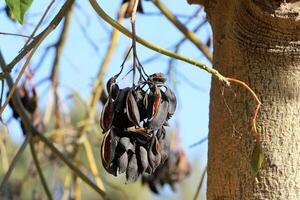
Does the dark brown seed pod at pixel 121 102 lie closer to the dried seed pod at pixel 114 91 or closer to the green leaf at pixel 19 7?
the dried seed pod at pixel 114 91

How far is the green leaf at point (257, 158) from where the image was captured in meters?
0.85

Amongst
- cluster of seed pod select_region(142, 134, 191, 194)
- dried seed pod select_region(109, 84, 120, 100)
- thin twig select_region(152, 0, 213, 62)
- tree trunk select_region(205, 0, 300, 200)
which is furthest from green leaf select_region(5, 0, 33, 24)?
cluster of seed pod select_region(142, 134, 191, 194)

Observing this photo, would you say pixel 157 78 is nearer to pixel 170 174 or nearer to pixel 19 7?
pixel 19 7

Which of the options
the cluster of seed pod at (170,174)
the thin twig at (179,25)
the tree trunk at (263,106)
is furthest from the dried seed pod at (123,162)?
the cluster of seed pod at (170,174)

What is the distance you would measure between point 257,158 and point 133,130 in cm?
14

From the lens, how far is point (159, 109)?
33.3 inches

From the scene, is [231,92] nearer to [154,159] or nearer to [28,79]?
[154,159]

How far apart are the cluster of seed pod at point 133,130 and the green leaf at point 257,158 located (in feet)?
0.33

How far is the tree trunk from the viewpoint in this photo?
90 centimetres

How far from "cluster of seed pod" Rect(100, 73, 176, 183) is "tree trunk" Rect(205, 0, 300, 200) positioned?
10cm

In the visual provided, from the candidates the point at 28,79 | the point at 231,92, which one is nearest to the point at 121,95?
the point at 231,92

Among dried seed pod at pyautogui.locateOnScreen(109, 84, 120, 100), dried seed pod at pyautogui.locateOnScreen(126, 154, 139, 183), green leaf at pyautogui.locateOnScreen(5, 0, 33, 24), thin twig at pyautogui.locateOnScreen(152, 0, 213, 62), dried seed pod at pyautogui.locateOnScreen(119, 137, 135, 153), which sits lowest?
dried seed pod at pyautogui.locateOnScreen(126, 154, 139, 183)

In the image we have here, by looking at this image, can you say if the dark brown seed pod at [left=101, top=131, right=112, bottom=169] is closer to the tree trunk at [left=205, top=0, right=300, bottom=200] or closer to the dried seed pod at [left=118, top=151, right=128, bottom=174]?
the dried seed pod at [left=118, top=151, right=128, bottom=174]

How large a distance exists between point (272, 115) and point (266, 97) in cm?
2
